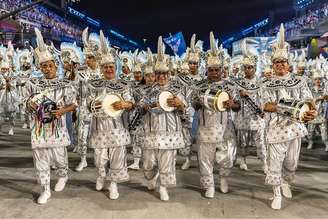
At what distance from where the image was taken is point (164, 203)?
6082 millimetres

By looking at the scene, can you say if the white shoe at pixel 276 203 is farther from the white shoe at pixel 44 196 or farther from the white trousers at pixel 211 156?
the white shoe at pixel 44 196

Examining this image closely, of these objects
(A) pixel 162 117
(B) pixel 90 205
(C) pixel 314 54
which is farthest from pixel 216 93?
(C) pixel 314 54

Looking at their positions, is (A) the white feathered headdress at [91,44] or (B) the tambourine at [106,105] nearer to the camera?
(B) the tambourine at [106,105]

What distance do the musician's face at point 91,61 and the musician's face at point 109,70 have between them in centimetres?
170

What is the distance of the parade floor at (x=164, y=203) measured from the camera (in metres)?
5.66

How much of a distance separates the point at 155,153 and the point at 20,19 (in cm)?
2493

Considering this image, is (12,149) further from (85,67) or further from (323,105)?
(323,105)

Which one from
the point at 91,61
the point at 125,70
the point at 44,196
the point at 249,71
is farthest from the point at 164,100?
the point at 125,70

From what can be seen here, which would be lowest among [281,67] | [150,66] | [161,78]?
[161,78]

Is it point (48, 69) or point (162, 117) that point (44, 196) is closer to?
point (48, 69)

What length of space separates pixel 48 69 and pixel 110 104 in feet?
3.20

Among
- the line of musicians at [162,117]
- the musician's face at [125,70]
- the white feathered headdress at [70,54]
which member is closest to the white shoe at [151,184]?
the line of musicians at [162,117]

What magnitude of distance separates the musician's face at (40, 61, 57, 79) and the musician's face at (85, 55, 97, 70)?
5.92 ft

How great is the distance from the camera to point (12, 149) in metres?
10.7
